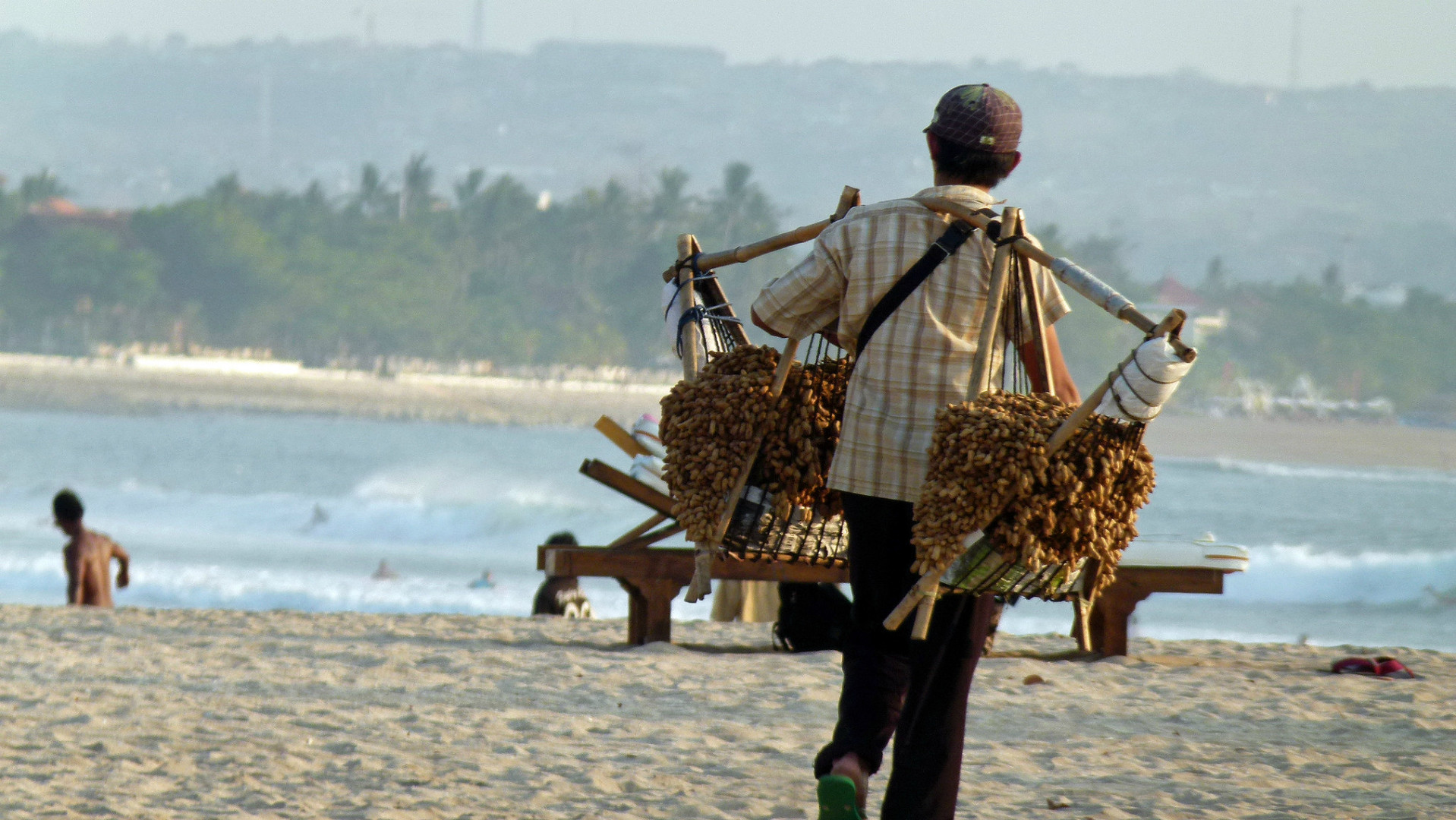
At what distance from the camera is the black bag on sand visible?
5.69 metres

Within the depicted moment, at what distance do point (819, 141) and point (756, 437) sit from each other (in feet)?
544

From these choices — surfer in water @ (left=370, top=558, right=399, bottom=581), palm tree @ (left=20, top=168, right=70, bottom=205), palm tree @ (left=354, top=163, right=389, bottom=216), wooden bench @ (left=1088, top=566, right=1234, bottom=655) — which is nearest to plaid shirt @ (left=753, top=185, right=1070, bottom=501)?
wooden bench @ (left=1088, top=566, right=1234, bottom=655)

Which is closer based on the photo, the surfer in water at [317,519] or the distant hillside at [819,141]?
the surfer in water at [317,519]

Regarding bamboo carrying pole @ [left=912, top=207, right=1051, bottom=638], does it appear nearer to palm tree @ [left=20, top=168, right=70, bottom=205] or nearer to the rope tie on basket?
the rope tie on basket

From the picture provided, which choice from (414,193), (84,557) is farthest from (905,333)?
(414,193)

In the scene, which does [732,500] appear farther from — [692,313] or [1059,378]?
[1059,378]

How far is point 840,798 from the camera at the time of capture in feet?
8.25

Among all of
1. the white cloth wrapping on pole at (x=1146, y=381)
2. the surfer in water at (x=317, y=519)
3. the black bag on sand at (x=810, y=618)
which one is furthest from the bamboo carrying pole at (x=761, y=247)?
the surfer in water at (x=317, y=519)

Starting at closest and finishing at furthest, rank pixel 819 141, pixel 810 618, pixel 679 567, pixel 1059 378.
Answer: pixel 1059 378 < pixel 679 567 < pixel 810 618 < pixel 819 141

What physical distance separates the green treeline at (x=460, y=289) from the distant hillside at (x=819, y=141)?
42.0 metres

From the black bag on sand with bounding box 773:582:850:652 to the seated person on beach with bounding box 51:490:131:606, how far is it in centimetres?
316

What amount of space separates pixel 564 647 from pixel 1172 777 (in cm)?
264

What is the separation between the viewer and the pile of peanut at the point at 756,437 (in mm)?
2814

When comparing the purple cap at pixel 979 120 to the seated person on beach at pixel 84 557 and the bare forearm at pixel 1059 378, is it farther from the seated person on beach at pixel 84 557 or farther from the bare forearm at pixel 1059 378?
the seated person on beach at pixel 84 557
